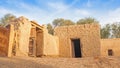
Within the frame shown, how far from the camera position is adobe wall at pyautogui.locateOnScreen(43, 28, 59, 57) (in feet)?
51.0

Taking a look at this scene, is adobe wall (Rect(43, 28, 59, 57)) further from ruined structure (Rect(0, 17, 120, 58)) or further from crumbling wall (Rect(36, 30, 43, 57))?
crumbling wall (Rect(36, 30, 43, 57))

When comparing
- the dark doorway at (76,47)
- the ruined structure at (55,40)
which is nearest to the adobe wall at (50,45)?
the ruined structure at (55,40)

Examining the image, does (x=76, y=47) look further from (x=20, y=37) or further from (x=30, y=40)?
(x=20, y=37)

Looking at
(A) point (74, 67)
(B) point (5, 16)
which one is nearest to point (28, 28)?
(A) point (74, 67)

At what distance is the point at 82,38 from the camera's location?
17.0 metres

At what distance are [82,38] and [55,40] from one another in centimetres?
240

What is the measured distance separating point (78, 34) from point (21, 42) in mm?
6369

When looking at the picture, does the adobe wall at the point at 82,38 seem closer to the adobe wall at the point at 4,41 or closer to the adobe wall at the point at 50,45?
the adobe wall at the point at 50,45

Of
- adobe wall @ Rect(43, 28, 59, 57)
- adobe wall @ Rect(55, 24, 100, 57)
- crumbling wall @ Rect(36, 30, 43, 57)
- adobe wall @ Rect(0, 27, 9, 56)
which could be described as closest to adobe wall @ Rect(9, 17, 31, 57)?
crumbling wall @ Rect(36, 30, 43, 57)

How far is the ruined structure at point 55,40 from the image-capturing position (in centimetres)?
1268

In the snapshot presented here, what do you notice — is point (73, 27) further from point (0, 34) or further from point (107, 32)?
point (107, 32)

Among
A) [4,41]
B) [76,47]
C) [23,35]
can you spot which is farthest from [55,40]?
[4,41]

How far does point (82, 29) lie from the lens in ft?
56.3

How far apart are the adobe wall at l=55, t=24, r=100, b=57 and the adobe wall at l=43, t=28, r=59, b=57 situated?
38 cm
